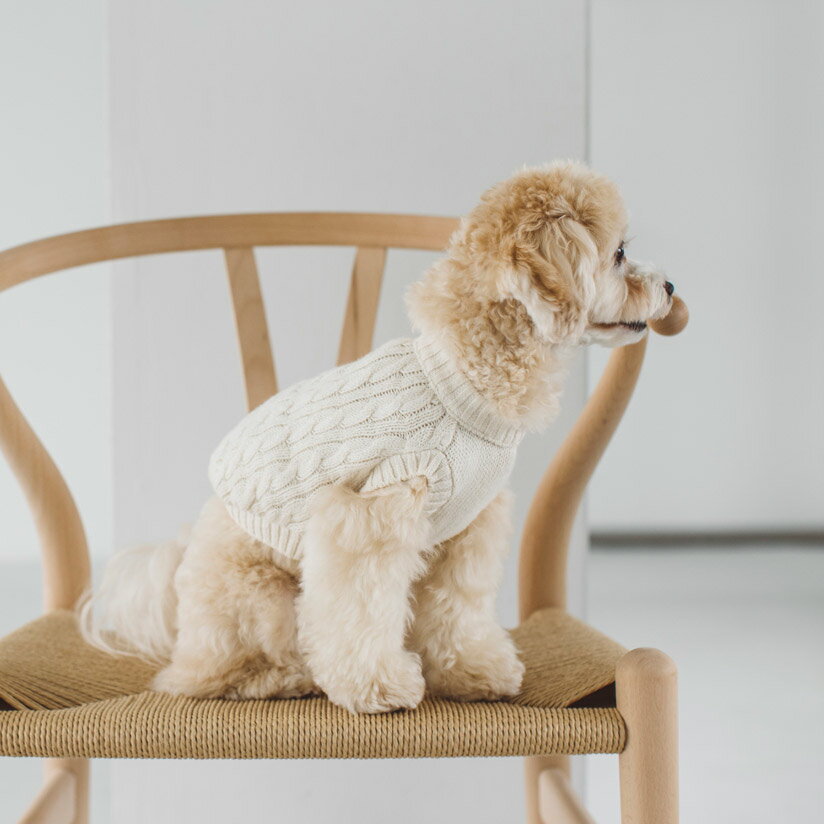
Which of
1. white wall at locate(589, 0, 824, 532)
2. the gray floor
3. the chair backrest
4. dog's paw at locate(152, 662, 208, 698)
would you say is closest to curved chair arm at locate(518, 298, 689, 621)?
the chair backrest

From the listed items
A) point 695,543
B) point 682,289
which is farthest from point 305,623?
point 695,543

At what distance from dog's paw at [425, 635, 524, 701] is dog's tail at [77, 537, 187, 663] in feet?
0.88

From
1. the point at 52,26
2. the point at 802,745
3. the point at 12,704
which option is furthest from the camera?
the point at 52,26

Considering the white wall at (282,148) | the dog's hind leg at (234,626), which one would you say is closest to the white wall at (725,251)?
the white wall at (282,148)

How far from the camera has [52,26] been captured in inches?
87.0

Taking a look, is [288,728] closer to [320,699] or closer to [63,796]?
[320,699]

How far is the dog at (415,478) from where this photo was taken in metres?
0.77

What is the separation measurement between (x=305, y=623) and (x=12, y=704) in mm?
234

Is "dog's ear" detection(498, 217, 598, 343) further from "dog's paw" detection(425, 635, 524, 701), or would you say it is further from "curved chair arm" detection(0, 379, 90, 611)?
"curved chair arm" detection(0, 379, 90, 611)

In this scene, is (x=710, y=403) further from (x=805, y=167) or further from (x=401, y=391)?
(x=401, y=391)

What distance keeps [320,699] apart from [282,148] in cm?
79

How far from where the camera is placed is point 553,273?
747 millimetres

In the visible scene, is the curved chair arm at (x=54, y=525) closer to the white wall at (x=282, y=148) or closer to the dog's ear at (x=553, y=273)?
the white wall at (x=282, y=148)

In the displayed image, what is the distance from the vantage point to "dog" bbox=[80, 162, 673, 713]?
0.77m
